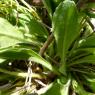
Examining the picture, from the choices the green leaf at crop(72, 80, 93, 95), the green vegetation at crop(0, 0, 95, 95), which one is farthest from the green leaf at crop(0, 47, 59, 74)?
the green leaf at crop(72, 80, 93, 95)

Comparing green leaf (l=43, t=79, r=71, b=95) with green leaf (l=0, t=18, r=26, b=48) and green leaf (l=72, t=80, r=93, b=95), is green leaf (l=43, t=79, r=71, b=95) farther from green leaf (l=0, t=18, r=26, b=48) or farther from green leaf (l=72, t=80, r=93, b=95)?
green leaf (l=0, t=18, r=26, b=48)

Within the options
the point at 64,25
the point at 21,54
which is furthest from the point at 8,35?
the point at 64,25

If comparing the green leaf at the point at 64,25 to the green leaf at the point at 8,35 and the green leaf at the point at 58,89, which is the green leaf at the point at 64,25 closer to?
the green leaf at the point at 58,89

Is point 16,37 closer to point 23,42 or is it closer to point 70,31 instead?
point 23,42

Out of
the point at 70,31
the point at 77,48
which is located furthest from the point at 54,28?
the point at 77,48

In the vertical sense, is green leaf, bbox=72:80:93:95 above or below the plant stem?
below

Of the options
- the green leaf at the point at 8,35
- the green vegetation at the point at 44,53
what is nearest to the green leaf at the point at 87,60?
the green vegetation at the point at 44,53

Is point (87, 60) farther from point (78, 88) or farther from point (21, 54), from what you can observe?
point (21, 54)
